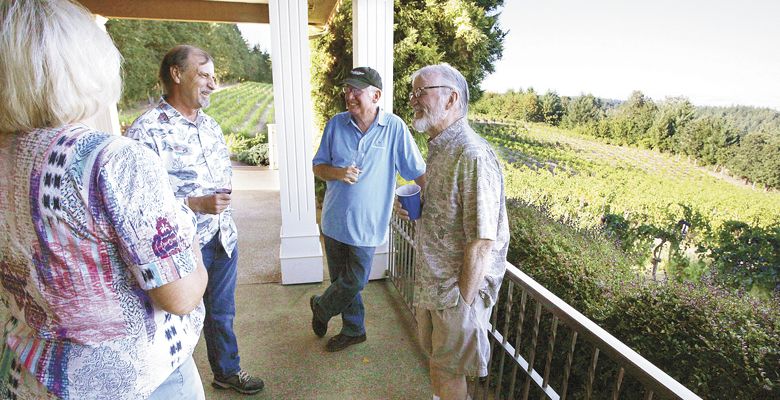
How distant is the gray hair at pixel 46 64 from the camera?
700 millimetres

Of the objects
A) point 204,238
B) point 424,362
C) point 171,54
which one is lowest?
point 424,362

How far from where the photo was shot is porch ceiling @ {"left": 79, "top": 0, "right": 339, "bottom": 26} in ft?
19.7

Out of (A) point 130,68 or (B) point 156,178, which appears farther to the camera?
(A) point 130,68

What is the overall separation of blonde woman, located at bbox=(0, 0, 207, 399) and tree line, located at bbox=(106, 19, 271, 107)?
1251 cm

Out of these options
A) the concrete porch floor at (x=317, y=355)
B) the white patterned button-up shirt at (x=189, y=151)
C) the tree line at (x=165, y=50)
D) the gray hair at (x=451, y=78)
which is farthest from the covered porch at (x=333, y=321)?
the tree line at (x=165, y=50)

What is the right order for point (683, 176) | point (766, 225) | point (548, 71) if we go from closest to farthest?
1. point (766, 225)
2. point (683, 176)
3. point (548, 71)

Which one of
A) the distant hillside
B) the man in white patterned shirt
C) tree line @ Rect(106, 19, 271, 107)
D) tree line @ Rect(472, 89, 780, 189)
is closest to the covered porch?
the man in white patterned shirt

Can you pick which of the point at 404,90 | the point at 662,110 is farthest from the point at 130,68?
the point at 662,110

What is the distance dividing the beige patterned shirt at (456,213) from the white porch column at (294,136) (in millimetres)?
2127

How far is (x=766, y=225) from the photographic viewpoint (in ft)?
6.47

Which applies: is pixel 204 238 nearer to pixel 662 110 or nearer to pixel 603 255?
pixel 603 255

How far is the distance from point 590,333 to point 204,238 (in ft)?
5.46

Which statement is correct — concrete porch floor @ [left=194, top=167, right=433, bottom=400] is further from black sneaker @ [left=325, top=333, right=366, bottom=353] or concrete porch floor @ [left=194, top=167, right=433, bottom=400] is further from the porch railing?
the porch railing

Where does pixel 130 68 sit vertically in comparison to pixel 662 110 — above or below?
above
